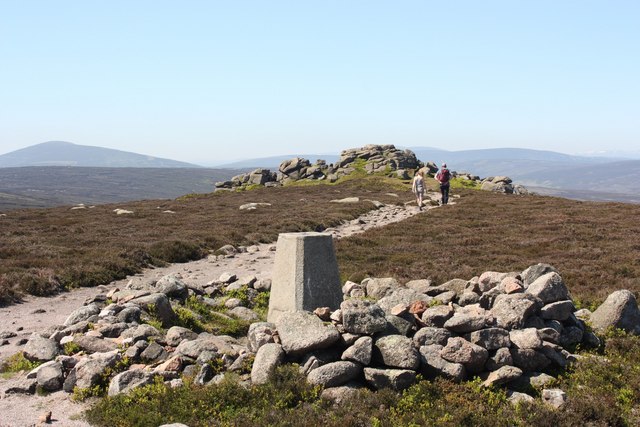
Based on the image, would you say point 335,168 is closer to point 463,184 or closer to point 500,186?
point 463,184

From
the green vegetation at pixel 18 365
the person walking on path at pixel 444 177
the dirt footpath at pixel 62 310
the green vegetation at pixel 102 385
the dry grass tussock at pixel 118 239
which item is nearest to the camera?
the dirt footpath at pixel 62 310

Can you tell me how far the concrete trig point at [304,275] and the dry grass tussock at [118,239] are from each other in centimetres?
1028

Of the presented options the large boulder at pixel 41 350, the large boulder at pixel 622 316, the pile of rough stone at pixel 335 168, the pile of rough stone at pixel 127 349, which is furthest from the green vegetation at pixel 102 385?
the pile of rough stone at pixel 335 168

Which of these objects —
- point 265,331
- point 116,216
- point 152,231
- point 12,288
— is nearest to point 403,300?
point 265,331

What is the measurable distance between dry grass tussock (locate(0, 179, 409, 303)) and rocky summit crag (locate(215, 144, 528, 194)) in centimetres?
4360

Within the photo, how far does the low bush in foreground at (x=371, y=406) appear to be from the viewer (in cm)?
805

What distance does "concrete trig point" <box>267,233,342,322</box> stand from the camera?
12.5m

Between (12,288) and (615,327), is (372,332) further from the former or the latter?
(12,288)

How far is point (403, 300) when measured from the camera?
41.1ft

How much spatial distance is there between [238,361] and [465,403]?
4.36 metres

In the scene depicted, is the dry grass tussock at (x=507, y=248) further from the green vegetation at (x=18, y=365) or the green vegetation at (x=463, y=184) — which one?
the green vegetation at (x=463, y=184)

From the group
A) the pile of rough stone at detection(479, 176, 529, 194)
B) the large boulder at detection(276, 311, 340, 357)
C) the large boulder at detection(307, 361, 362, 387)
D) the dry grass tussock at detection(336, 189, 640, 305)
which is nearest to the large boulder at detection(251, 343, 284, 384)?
the large boulder at detection(276, 311, 340, 357)

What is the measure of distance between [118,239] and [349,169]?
230 feet

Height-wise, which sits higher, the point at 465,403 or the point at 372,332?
the point at 372,332
